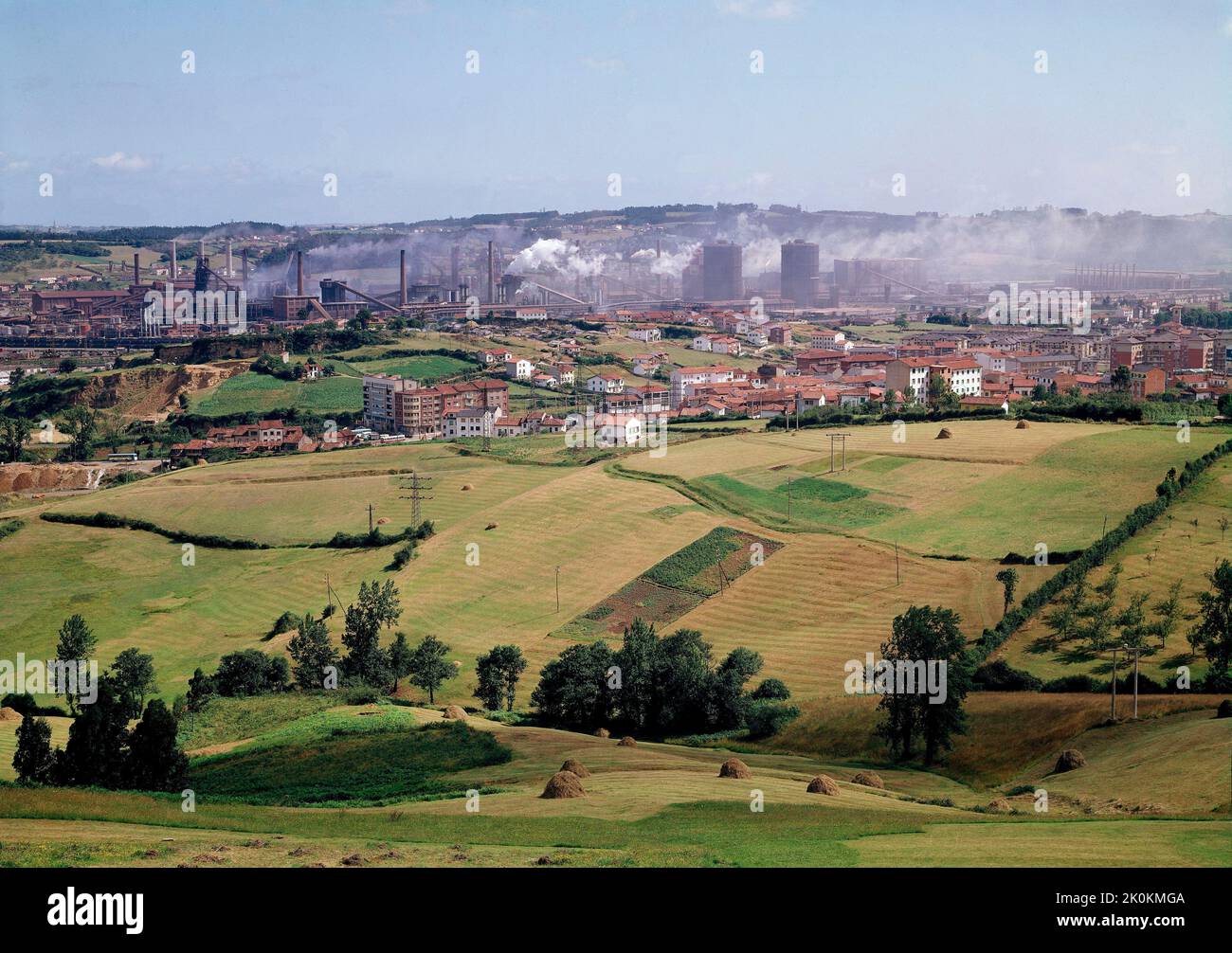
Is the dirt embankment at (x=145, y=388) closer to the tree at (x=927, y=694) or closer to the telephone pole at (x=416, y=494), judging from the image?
the telephone pole at (x=416, y=494)

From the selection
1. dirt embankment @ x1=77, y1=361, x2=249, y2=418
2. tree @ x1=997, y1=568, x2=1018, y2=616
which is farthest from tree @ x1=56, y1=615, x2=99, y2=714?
dirt embankment @ x1=77, y1=361, x2=249, y2=418

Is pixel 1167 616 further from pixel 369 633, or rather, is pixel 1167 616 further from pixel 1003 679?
pixel 369 633

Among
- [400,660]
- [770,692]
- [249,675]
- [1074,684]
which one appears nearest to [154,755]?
[249,675]

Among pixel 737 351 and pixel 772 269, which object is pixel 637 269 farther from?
pixel 737 351

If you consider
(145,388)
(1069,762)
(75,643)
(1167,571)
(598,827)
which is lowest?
(75,643)

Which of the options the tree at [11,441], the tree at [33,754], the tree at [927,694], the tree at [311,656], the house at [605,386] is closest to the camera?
the tree at [33,754]

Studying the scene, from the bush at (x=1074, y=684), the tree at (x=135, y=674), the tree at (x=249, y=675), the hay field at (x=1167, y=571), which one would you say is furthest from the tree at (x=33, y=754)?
the hay field at (x=1167, y=571)
